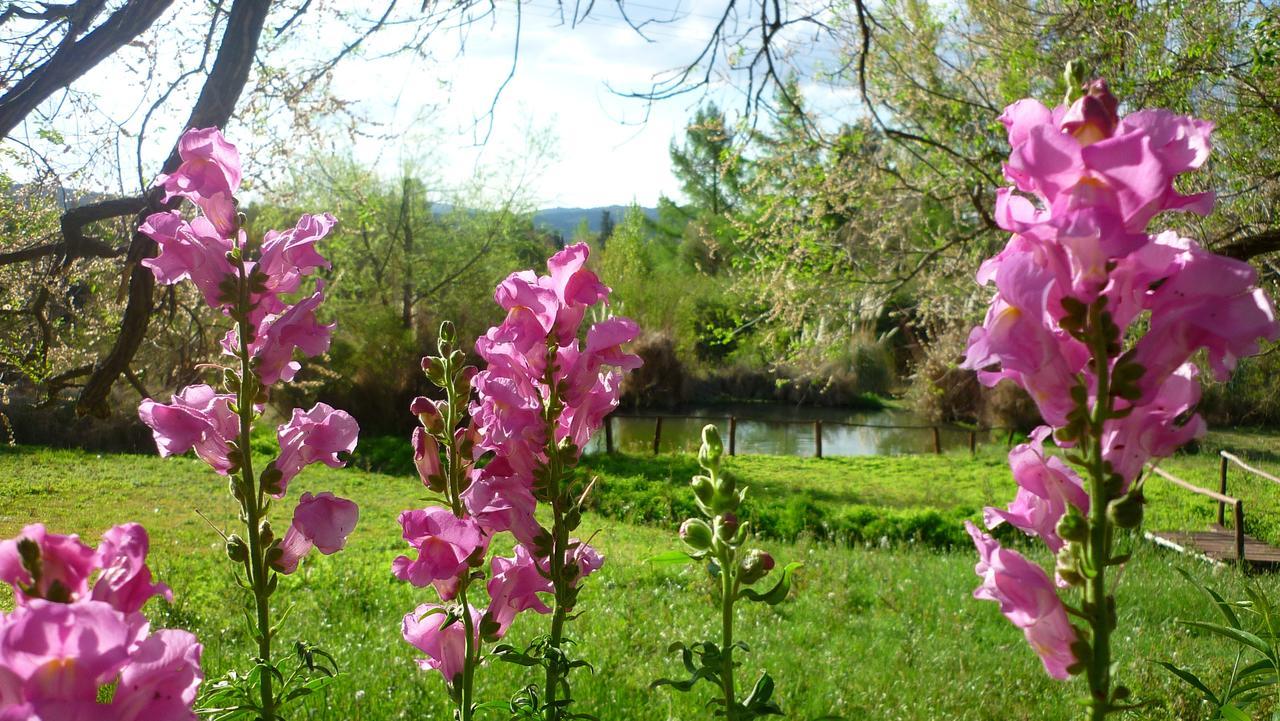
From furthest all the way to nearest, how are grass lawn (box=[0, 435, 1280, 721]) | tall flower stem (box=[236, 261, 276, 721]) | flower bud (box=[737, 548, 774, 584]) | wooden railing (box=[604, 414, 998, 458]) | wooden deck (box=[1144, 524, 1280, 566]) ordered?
wooden railing (box=[604, 414, 998, 458])
wooden deck (box=[1144, 524, 1280, 566])
grass lawn (box=[0, 435, 1280, 721])
tall flower stem (box=[236, 261, 276, 721])
flower bud (box=[737, 548, 774, 584])

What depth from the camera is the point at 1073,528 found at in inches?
32.7

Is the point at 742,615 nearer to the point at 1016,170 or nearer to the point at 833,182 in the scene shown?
the point at 1016,170

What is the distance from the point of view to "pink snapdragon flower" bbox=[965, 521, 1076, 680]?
2.92 ft

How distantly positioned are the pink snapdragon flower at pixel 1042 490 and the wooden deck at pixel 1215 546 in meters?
7.56

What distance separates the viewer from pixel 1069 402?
2.83 ft

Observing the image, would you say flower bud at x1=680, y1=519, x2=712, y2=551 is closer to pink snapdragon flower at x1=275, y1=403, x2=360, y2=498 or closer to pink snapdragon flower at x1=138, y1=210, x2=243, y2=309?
pink snapdragon flower at x1=275, y1=403, x2=360, y2=498

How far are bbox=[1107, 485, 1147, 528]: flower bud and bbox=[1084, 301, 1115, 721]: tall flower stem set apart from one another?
2 centimetres

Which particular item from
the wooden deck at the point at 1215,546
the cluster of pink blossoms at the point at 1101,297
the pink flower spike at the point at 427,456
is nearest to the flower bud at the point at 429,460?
the pink flower spike at the point at 427,456

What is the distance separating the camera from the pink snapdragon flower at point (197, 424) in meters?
1.27

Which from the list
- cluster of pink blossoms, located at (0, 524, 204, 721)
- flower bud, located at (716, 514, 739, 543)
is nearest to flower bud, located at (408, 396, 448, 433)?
flower bud, located at (716, 514, 739, 543)

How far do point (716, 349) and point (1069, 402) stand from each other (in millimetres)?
27201

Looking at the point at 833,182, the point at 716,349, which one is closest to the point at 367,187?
the point at 833,182

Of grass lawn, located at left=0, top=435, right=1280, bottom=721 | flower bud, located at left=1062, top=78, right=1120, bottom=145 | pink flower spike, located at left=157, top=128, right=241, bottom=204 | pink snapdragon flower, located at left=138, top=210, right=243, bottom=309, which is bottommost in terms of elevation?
grass lawn, located at left=0, top=435, right=1280, bottom=721

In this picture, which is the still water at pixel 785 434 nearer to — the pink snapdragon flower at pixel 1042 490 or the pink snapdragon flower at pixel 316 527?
the pink snapdragon flower at pixel 316 527
